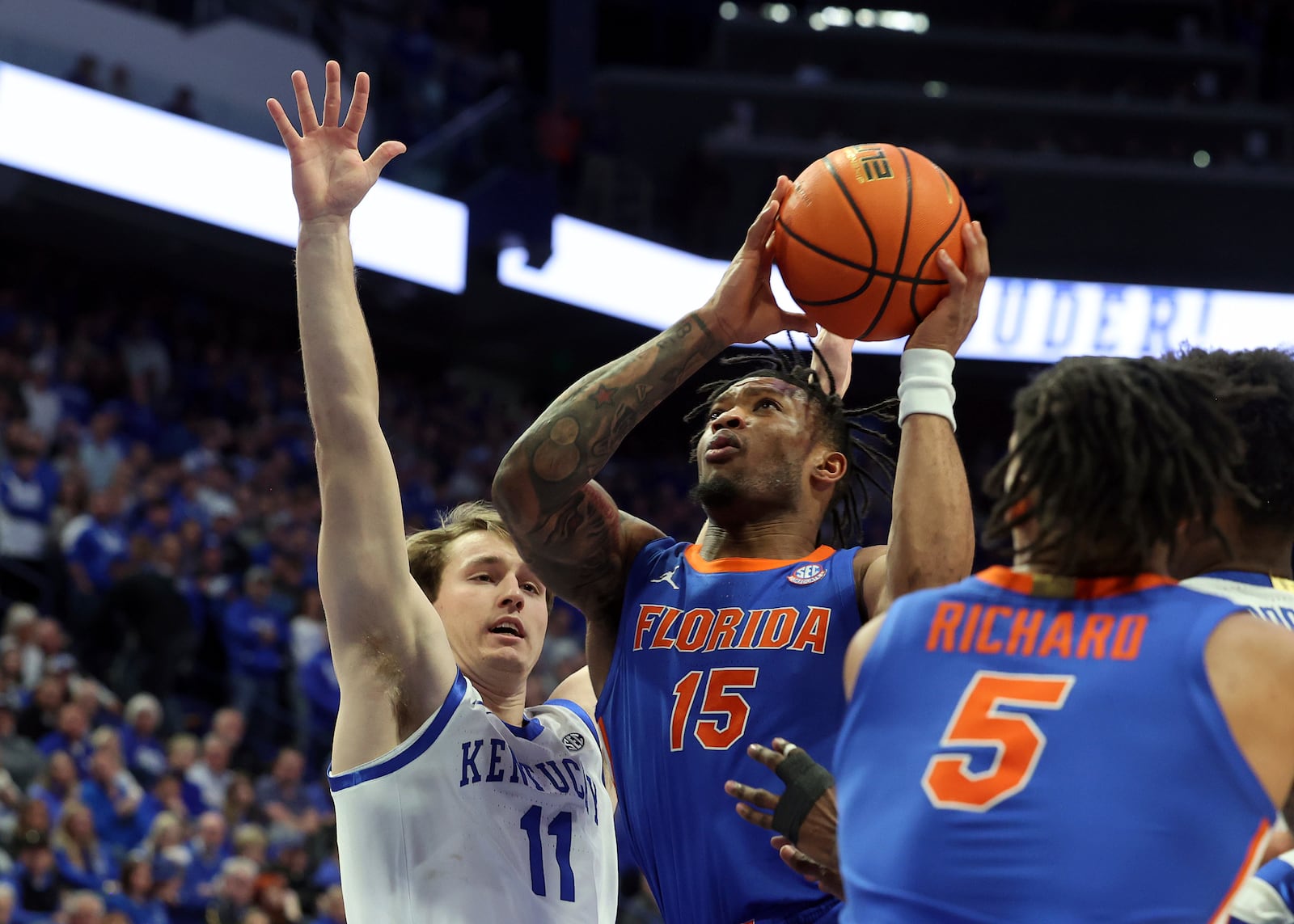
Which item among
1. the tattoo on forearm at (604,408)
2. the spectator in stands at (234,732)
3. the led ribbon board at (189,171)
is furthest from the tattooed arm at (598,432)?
the led ribbon board at (189,171)

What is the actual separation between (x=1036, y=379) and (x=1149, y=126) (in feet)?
64.9

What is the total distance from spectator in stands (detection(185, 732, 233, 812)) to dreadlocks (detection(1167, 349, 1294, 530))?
8.12 metres

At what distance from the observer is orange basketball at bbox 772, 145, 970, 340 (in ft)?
11.3

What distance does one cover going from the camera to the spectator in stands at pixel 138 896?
8391 millimetres

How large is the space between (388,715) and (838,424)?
1358 mm

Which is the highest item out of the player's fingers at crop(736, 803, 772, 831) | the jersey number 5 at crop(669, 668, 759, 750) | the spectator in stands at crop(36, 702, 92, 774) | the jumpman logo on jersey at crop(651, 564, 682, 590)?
the jumpman logo on jersey at crop(651, 564, 682, 590)

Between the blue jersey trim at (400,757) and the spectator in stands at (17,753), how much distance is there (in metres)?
6.30

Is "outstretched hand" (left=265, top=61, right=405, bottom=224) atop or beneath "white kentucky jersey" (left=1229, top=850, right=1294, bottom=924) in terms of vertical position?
atop

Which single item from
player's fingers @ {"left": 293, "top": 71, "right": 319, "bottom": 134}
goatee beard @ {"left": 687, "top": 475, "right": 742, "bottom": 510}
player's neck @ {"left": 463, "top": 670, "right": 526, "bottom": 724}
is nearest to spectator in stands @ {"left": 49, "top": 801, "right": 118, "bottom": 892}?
player's neck @ {"left": 463, "top": 670, "right": 526, "bottom": 724}

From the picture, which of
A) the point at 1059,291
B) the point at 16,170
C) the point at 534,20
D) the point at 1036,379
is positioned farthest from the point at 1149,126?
the point at 1036,379

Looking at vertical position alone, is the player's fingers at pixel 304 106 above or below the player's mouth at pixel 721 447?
above

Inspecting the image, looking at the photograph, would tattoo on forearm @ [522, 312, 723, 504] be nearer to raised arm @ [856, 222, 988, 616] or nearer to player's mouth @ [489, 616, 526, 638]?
player's mouth @ [489, 616, 526, 638]

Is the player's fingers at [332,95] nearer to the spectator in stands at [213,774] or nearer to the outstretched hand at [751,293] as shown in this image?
the outstretched hand at [751,293]

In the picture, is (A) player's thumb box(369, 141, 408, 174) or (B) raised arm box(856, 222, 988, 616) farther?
(A) player's thumb box(369, 141, 408, 174)
